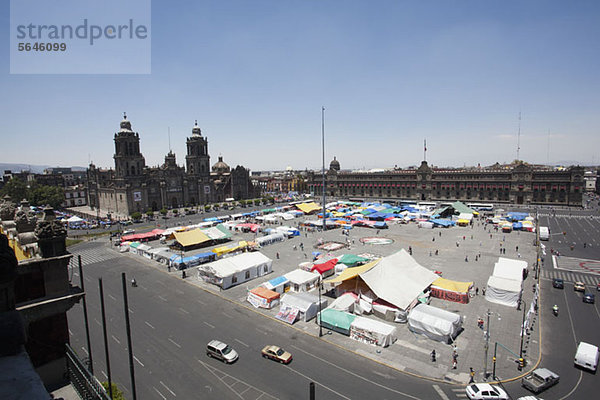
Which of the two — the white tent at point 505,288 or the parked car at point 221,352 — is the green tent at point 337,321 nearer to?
the parked car at point 221,352

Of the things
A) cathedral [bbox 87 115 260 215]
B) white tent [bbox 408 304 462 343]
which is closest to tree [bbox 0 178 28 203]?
cathedral [bbox 87 115 260 215]

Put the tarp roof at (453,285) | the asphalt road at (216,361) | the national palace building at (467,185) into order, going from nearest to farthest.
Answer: the asphalt road at (216,361) → the tarp roof at (453,285) → the national palace building at (467,185)

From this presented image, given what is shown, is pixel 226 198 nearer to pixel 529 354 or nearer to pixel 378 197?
pixel 378 197

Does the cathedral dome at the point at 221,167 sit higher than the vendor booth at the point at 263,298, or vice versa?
the cathedral dome at the point at 221,167

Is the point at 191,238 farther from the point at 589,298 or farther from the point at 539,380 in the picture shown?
the point at 589,298

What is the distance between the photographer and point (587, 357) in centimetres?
1952

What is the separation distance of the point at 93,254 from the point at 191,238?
14770 mm

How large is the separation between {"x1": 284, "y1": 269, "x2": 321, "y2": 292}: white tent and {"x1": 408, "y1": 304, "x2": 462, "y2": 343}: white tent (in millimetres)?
10982

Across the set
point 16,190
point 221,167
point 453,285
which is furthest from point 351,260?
point 221,167

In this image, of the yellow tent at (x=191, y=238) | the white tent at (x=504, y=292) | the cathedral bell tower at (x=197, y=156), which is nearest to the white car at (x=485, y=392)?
the white tent at (x=504, y=292)

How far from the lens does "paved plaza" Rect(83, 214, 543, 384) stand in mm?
20562

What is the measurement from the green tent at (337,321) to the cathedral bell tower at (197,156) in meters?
93.6

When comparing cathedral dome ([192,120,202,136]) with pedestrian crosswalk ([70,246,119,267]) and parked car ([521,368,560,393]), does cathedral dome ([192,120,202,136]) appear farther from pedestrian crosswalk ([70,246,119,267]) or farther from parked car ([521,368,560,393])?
parked car ([521,368,560,393])

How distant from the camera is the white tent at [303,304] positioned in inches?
1040
